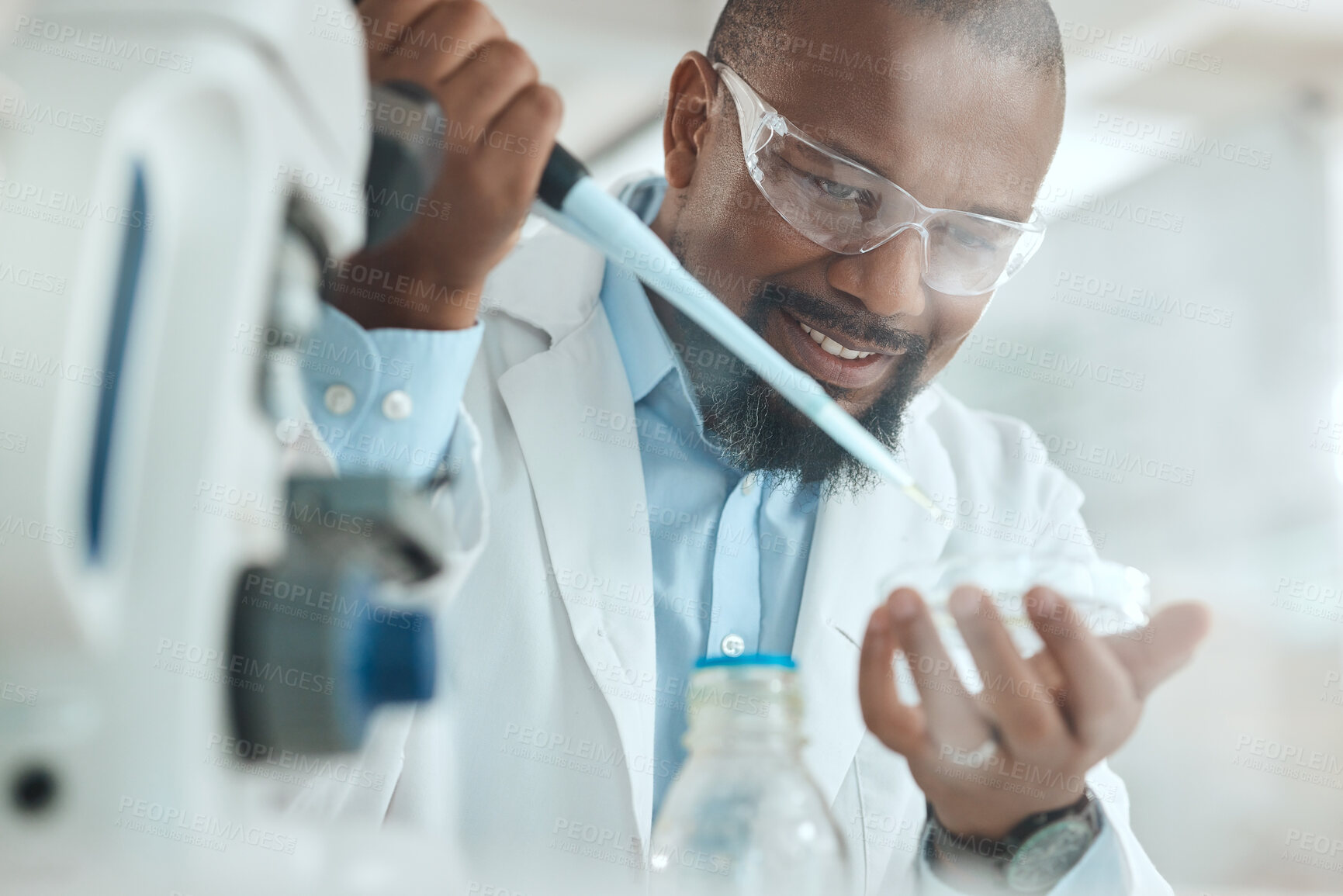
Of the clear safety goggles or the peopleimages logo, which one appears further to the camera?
the clear safety goggles

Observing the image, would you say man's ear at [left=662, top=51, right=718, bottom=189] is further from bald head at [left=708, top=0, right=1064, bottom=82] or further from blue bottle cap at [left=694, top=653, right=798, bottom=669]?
blue bottle cap at [left=694, top=653, right=798, bottom=669]

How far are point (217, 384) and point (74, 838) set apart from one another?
0.15m

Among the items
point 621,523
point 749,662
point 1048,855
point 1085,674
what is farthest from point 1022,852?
point 621,523

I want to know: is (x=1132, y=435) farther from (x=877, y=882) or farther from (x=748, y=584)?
(x=877, y=882)

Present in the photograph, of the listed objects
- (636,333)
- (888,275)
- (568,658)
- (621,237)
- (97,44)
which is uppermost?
(97,44)

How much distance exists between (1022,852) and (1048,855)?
20mm

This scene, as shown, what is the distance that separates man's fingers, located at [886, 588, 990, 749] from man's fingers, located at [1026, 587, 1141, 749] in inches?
1.8

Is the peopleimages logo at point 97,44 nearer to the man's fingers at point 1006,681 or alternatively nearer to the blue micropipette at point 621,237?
the blue micropipette at point 621,237

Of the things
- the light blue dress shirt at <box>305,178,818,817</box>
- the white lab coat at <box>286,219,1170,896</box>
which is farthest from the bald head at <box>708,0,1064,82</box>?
the white lab coat at <box>286,219,1170,896</box>

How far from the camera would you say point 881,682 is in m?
0.47

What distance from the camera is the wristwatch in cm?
56

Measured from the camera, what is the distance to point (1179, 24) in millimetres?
1015

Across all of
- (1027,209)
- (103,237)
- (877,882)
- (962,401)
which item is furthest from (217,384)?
(962,401)

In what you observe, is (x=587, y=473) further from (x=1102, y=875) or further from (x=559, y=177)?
(x=1102, y=875)
